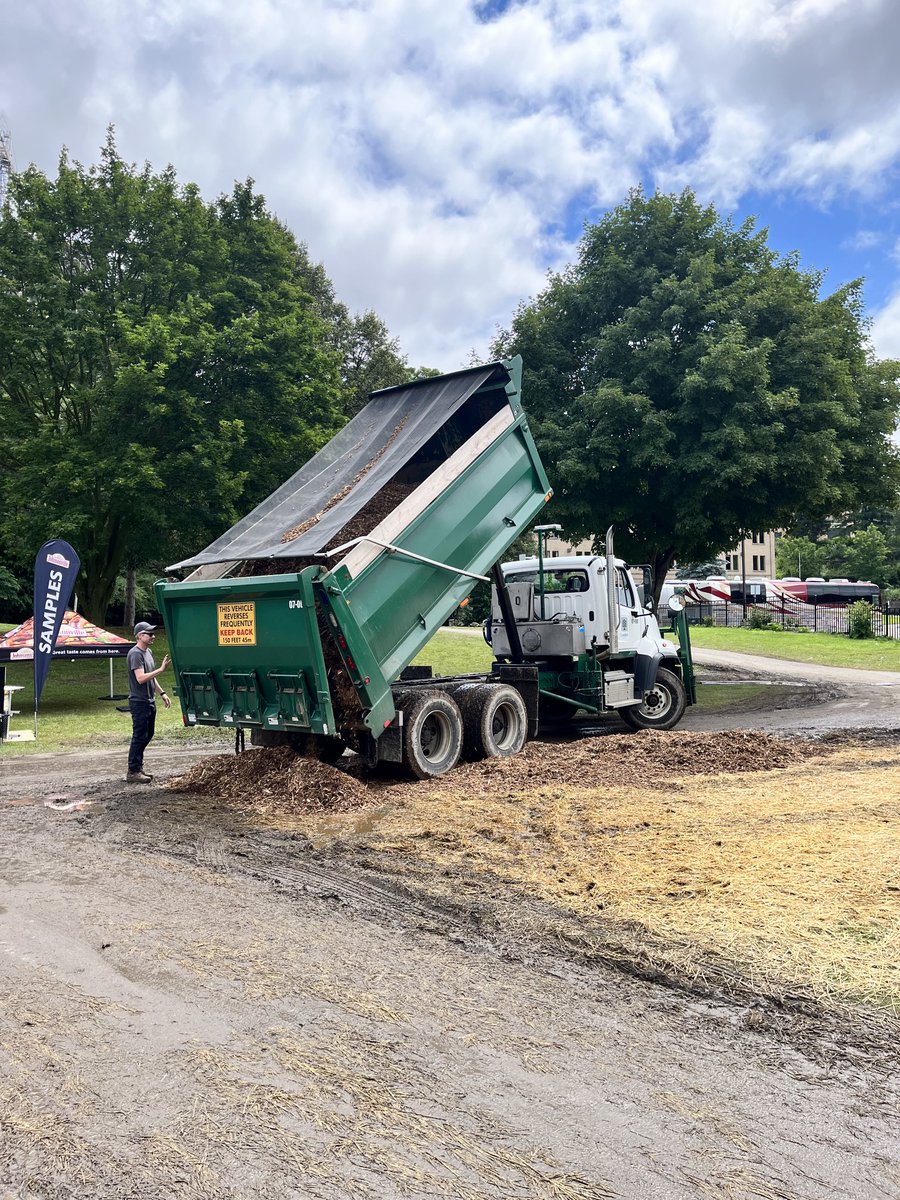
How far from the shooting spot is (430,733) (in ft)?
34.0

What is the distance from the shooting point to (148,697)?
1080 centimetres

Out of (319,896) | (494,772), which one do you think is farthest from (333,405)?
(319,896)

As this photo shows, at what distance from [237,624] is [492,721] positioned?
3.40 metres

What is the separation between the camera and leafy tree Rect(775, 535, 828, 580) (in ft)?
265

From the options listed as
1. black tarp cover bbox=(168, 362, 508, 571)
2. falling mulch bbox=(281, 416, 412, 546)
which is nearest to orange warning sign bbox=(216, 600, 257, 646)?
black tarp cover bbox=(168, 362, 508, 571)

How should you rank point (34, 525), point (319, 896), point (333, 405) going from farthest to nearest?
point (333, 405)
point (34, 525)
point (319, 896)

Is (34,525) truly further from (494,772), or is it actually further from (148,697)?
(494,772)

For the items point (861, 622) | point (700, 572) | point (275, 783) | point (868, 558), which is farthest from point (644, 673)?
point (700, 572)

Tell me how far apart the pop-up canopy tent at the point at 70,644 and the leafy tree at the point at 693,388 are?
860 cm

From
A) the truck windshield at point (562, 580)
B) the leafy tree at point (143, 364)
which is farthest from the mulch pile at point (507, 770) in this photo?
the leafy tree at point (143, 364)

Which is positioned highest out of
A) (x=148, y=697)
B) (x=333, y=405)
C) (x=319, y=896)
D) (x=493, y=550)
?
(x=333, y=405)

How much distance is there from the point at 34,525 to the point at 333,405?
25.8ft

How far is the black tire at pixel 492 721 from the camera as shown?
427 inches

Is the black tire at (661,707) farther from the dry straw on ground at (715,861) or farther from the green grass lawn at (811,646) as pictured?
the green grass lawn at (811,646)
